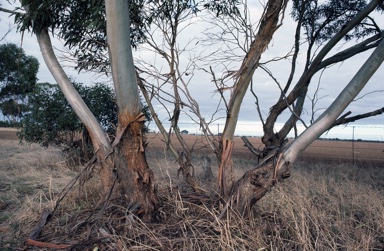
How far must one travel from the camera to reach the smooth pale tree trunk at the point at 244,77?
18.5 feet

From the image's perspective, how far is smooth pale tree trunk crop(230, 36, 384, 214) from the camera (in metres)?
5.00

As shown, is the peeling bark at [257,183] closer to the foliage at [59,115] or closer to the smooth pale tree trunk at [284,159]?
the smooth pale tree trunk at [284,159]

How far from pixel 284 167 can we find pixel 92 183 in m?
3.80

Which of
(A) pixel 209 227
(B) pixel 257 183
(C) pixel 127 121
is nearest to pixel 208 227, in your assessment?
(A) pixel 209 227

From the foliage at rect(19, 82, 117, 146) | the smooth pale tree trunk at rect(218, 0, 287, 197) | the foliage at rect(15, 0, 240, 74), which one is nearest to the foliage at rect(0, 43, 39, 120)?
the foliage at rect(19, 82, 117, 146)

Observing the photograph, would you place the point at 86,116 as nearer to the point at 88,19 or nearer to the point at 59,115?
the point at 88,19

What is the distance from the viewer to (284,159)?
512 cm

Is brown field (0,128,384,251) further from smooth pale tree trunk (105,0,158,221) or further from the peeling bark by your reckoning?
smooth pale tree trunk (105,0,158,221)

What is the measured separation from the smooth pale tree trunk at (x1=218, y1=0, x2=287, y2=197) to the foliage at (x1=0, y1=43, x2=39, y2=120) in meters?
22.9

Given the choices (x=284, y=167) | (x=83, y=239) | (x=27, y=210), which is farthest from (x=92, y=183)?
(x=284, y=167)

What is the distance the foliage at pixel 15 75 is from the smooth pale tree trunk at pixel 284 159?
23.6 m

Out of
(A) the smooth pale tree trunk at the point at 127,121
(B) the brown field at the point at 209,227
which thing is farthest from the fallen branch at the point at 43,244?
(A) the smooth pale tree trunk at the point at 127,121

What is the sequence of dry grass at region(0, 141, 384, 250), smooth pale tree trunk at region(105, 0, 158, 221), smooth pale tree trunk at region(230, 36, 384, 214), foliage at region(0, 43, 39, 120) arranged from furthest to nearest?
foliage at region(0, 43, 39, 120), smooth pale tree trunk at region(105, 0, 158, 221), smooth pale tree trunk at region(230, 36, 384, 214), dry grass at region(0, 141, 384, 250)

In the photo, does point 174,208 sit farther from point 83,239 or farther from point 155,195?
point 83,239
